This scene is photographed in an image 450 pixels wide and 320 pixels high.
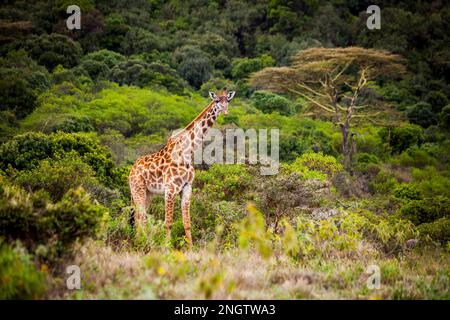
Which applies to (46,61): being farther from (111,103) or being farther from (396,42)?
(396,42)

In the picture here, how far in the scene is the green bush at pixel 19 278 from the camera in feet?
16.7

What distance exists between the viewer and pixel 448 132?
1727 inches

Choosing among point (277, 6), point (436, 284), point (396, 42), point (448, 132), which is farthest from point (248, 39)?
point (436, 284)

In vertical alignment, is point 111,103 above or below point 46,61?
below

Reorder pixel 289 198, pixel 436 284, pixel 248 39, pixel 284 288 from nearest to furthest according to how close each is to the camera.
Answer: pixel 284 288 < pixel 436 284 < pixel 289 198 < pixel 248 39

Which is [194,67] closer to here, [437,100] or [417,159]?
[437,100]

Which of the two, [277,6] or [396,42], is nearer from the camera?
[396,42]

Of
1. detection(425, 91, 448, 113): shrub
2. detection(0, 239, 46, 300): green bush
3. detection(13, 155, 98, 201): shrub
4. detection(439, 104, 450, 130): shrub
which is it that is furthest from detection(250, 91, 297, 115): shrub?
detection(0, 239, 46, 300): green bush

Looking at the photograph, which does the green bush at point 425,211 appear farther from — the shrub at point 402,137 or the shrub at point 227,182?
the shrub at point 402,137

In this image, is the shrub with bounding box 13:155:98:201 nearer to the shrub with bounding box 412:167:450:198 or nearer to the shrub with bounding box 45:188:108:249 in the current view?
the shrub with bounding box 45:188:108:249

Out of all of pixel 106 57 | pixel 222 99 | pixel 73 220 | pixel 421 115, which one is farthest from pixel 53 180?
pixel 106 57

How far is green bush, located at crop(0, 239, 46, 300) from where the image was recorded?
5.10 meters
